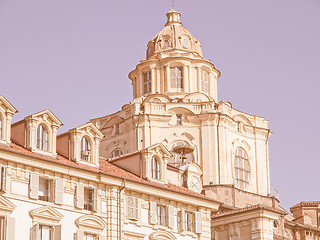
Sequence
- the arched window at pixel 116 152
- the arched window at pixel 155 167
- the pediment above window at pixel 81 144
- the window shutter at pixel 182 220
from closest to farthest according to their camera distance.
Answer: the pediment above window at pixel 81 144 < the window shutter at pixel 182 220 < the arched window at pixel 155 167 < the arched window at pixel 116 152

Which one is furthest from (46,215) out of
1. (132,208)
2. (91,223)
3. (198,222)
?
(198,222)

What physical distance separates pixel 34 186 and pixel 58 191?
1.70 meters

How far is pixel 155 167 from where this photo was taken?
6262cm

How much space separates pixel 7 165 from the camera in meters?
52.6

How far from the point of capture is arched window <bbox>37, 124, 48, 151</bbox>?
2184 inches

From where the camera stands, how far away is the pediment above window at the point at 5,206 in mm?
51375

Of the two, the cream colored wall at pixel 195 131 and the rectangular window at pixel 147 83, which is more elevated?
the rectangular window at pixel 147 83

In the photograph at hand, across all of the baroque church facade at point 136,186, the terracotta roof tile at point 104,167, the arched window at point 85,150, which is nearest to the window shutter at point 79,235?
the baroque church facade at point 136,186

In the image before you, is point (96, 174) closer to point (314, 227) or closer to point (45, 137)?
point (45, 137)

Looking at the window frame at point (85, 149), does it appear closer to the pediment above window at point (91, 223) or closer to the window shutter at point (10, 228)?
the pediment above window at point (91, 223)

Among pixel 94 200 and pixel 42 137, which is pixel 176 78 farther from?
pixel 42 137

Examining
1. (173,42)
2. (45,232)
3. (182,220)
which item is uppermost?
(173,42)

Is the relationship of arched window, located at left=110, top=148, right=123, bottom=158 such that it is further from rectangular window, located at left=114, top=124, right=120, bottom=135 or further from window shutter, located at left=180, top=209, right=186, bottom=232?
window shutter, located at left=180, top=209, right=186, bottom=232

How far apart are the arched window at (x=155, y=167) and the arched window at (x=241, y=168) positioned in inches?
1368
